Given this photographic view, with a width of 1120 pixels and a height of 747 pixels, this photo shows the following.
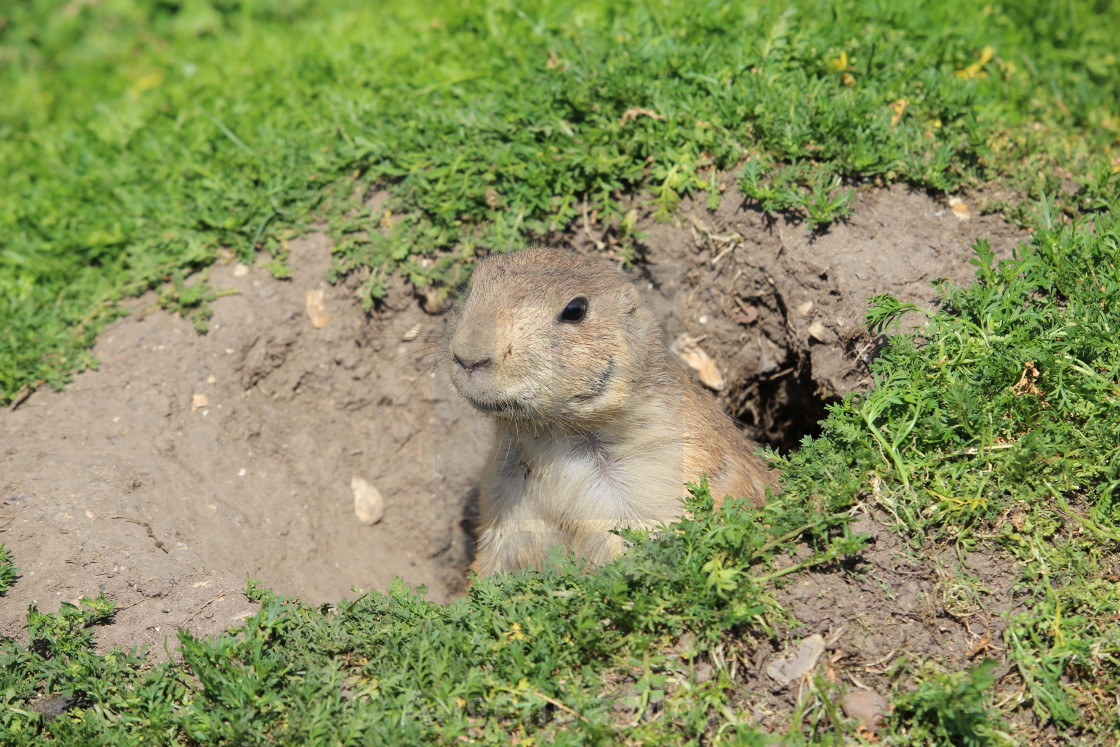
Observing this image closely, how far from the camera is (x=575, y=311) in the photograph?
167 inches

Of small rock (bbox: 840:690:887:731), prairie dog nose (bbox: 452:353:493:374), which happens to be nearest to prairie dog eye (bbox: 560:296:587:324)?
prairie dog nose (bbox: 452:353:493:374)

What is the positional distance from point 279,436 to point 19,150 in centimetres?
370

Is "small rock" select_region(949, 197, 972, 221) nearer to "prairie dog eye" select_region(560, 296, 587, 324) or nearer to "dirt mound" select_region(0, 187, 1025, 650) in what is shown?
"dirt mound" select_region(0, 187, 1025, 650)

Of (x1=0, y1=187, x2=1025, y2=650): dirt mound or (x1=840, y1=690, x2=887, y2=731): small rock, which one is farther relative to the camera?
(x1=0, y1=187, x2=1025, y2=650): dirt mound

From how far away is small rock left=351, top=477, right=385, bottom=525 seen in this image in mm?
5715

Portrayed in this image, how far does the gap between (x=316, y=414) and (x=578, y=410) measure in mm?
2297

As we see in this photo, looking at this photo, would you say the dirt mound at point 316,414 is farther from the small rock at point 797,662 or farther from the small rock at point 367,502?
the small rock at point 797,662

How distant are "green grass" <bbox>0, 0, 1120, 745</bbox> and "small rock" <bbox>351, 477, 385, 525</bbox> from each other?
1.26m

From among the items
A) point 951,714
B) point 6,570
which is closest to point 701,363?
point 951,714

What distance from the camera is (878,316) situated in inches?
171

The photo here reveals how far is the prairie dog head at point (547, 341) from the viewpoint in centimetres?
392

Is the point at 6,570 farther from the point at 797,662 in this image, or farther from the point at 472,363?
the point at 797,662

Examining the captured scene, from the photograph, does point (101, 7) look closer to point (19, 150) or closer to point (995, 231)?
point (19, 150)

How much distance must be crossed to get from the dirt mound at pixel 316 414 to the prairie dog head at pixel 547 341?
1089 mm
